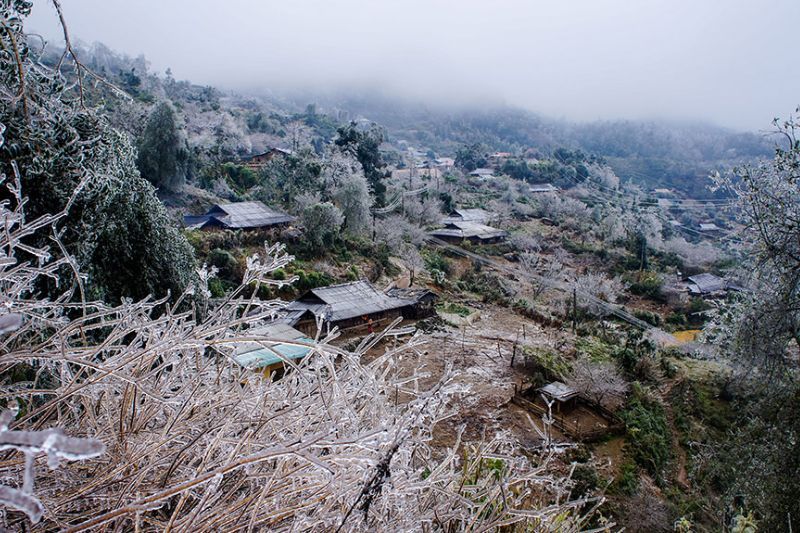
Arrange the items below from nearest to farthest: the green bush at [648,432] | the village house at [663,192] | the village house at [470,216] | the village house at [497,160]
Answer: the green bush at [648,432] → the village house at [470,216] → the village house at [497,160] → the village house at [663,192]

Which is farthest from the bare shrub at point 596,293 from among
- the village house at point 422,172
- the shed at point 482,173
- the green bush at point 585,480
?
the shed at point 482,173

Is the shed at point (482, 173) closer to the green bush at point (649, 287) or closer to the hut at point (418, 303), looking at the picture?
the green bush at point (649, 287)

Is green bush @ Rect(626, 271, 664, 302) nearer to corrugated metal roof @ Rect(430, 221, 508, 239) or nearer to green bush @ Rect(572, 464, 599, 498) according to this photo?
corrugated metal roof @ Rect(430, 221, 508, 239)

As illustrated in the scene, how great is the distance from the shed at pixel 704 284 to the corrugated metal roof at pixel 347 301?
46.8ft

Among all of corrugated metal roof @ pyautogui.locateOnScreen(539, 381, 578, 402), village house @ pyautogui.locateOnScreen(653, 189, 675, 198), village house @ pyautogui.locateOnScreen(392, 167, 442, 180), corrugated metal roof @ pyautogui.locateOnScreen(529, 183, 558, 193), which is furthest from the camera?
village house @ pyautogui.locateOnScreen(653, 189, 675, 198)

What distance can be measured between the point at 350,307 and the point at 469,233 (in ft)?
43.2

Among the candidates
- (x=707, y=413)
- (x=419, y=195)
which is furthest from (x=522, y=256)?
(x=707, y=413)

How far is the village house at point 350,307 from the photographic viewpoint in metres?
13.9

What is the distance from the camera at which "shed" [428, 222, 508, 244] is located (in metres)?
25.8

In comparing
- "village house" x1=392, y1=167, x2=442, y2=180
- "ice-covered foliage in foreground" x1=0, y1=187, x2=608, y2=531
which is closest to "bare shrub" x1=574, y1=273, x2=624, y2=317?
"ice-covered foliage in foreground" x1=0, y1=187, x2=608, y2=531

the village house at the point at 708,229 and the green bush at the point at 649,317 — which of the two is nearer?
the green bush at the point at 649,317

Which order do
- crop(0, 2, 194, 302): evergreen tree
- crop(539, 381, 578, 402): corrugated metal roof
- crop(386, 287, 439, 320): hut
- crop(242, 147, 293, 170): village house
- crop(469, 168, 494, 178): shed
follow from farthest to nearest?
crop(469, 168, 494, 178): shed → crop(242, 147, 293, 170): village house → crop(386, 287, 439, 320): hut → crop(539, 381, 578, 402): corrugated metal roof → crop(0, 2, 194, 302): evergreen tree

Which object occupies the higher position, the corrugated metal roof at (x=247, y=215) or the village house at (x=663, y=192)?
the corrugated metal roof at (x=247, y=215)

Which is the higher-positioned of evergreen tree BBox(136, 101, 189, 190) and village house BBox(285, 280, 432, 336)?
evergreen tree BBox(136, 101, 189, 190)
